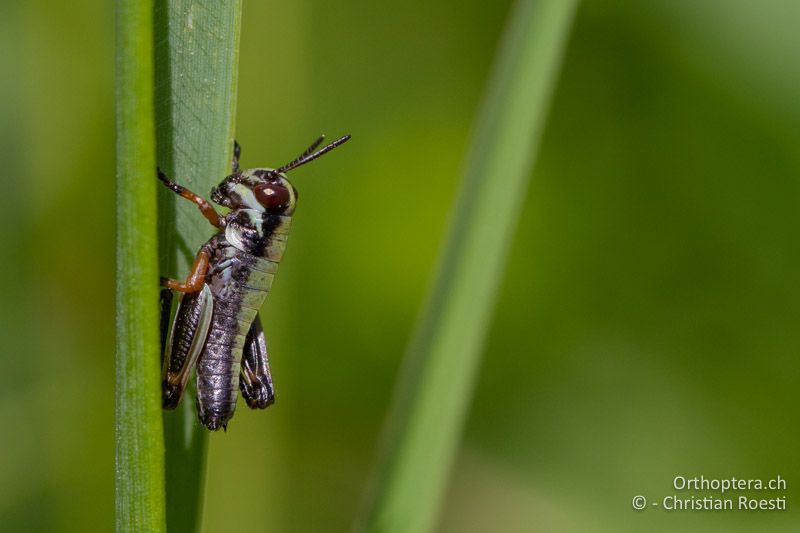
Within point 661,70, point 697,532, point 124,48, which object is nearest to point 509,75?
point 124,48

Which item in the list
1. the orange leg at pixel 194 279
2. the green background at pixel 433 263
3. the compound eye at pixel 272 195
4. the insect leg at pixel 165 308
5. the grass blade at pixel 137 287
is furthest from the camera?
the green background at pixel 433 263

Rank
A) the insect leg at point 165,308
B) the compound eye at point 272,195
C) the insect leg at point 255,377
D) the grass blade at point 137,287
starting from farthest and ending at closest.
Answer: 1. the insect leg at point 255,377
2. the compound eye at point 272,195
3. the insect leg at point 165,308
4. the grass blade at point 137,287

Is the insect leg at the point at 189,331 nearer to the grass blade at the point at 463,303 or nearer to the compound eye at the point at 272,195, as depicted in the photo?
the compound eye at the point at 272,195

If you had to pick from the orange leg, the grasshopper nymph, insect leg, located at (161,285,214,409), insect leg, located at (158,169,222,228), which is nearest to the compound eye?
the grasshopper nymph

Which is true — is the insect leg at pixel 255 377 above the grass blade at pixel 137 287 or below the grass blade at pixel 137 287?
above

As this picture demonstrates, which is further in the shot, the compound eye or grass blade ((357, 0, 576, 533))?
the compound eye

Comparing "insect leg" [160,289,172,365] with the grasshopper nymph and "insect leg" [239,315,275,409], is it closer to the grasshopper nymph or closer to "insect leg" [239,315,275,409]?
the grasshopper nymph

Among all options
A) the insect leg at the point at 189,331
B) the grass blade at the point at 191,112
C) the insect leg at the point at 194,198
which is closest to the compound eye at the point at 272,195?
the insect leg at the point at 189,331
